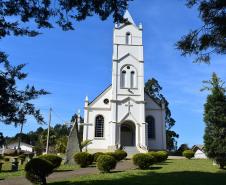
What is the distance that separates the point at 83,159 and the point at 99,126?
67.5 ft

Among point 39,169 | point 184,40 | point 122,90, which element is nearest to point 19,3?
point 184,40

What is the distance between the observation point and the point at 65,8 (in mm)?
10219

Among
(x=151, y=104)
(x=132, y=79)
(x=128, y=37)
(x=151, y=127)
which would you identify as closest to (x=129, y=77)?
(x=132, y=79)

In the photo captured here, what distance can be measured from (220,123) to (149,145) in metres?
23.0

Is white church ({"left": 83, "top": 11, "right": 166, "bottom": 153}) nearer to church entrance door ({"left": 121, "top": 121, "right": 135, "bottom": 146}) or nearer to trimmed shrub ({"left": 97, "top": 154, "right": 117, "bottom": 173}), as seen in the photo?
church entrance door ({"left": 121, "top": 121, "right": 135, "bottom": 146})

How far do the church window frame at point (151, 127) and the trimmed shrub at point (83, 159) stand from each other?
2219 centimetres

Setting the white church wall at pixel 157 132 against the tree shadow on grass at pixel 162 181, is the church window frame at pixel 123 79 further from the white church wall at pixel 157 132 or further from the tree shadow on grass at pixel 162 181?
the tree shadow on grass at pixel 162 181

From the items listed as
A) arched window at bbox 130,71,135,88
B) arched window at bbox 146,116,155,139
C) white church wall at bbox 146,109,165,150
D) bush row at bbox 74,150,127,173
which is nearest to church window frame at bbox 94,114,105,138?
arched window at bbox 130,71,135,88

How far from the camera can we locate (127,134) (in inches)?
1820

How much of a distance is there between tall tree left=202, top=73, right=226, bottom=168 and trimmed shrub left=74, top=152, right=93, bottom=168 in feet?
28.0

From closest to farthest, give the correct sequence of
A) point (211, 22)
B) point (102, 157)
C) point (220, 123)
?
1. point (211, 22)
2. point (102, 157)
3. point (220, 123)

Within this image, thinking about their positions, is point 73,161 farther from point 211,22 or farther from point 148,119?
point 148,119

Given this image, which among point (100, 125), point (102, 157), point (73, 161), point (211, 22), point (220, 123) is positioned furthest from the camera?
point (100, 125)

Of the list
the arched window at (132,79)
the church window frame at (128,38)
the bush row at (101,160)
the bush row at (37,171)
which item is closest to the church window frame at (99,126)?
the arched window at (132,79)
